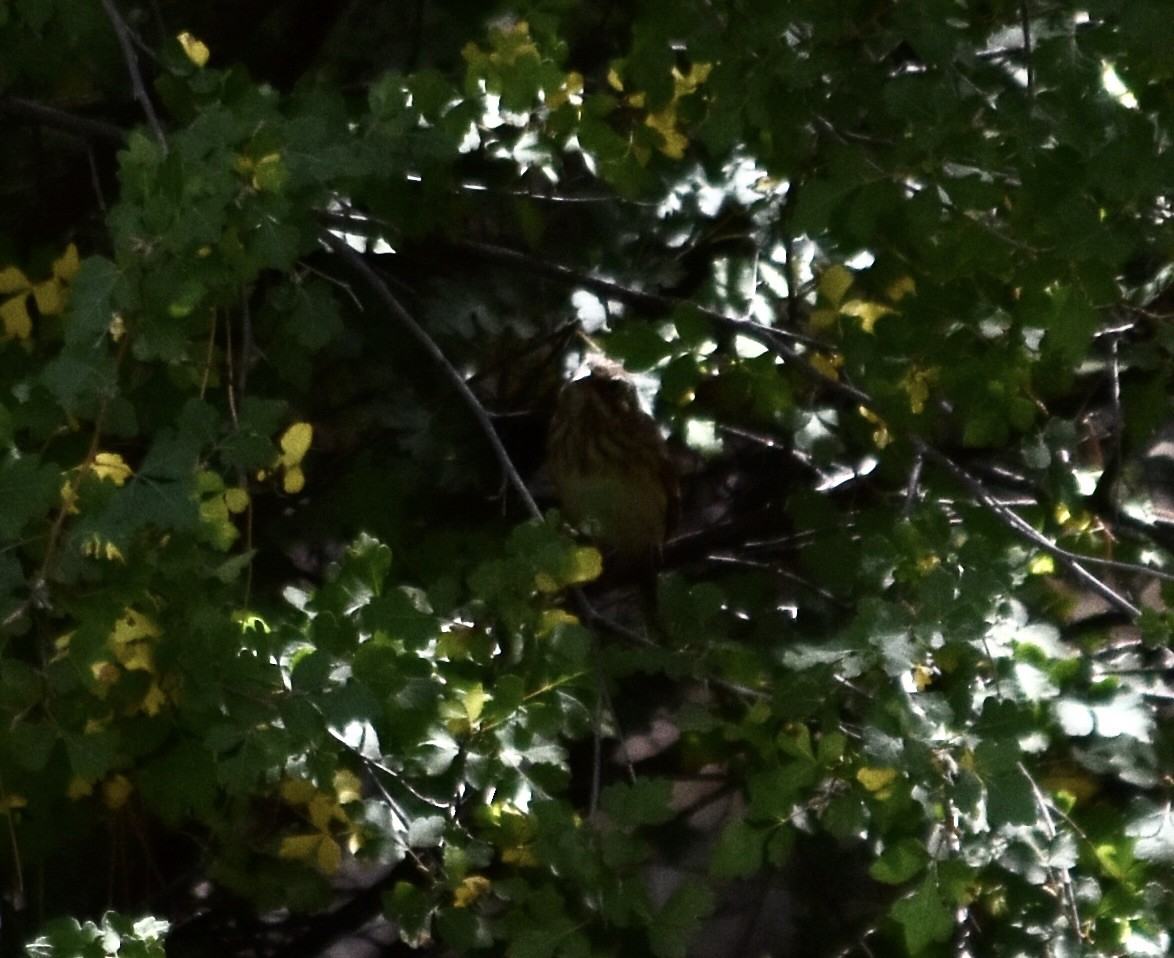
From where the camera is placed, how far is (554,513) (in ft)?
7.39

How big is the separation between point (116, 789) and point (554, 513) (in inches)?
44.1

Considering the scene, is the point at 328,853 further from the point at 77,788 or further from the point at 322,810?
the point at 77,788

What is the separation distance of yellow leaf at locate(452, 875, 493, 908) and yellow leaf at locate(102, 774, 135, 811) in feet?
2.42

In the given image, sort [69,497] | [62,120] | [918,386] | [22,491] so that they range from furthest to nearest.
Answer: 1. [62,120]
2. [918,386]
3. [69,497]
4. [22,491]

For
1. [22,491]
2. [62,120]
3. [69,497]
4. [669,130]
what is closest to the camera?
[22,491]

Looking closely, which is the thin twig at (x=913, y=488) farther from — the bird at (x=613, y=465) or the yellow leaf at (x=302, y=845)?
the yellow leaf at (x=302, y=845)

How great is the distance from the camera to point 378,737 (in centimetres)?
216

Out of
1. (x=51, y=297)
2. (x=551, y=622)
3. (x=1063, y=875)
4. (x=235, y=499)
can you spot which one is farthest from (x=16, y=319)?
(x=1063, y=875)

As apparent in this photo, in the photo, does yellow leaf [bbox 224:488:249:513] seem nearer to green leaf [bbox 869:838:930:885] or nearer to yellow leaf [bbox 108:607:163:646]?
yellow leaf [bbox 108:607:163:646]

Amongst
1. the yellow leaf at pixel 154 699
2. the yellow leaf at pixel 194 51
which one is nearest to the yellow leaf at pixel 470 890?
the yellow leaf at pixel 154 699

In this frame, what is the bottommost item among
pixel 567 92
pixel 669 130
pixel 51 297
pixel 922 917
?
pixel 922 917

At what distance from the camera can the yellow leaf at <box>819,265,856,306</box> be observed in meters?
2.86

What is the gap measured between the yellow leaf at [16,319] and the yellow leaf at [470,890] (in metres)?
1.11

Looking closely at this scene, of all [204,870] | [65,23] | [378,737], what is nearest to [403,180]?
[65,23]
